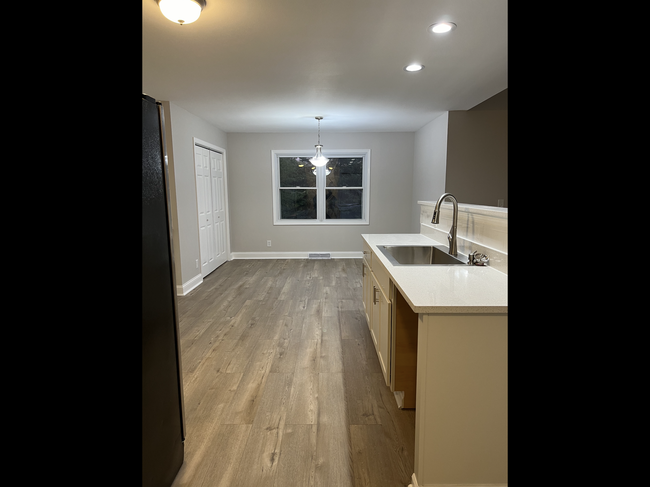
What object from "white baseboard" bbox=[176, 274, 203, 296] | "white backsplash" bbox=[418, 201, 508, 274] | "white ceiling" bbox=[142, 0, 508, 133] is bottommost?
"white baseboard" bbox=[176, 274, 203, 296]

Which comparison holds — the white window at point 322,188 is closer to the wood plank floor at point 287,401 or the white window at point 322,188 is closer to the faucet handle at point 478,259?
the wood plank floor at point 287,401

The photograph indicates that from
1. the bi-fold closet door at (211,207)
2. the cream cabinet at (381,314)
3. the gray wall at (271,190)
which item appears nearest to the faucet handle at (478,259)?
the cream cabinet at (381,314)

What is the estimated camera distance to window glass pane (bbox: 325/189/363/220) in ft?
21.5

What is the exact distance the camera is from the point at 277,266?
235 inches

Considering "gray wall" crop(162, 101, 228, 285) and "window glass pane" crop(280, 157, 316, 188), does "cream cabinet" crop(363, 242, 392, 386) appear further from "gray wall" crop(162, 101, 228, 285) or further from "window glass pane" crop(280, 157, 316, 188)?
"window glass pane" crop(280, 157, 316, 188)

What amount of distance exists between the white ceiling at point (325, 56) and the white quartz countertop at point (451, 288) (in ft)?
4.52

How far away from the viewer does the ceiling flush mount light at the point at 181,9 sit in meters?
1.82

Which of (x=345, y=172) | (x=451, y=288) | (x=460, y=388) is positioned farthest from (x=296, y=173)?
(x=460, y=388)

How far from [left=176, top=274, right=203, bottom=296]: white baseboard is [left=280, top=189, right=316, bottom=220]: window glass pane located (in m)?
2.16

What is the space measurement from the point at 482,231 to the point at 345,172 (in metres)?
4.41

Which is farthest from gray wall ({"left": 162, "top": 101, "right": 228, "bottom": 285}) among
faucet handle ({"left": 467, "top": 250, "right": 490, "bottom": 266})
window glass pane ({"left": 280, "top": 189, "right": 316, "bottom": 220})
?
faucet handle ({"left": 467, "top": 250, "right": 490, "bottom": 266})
